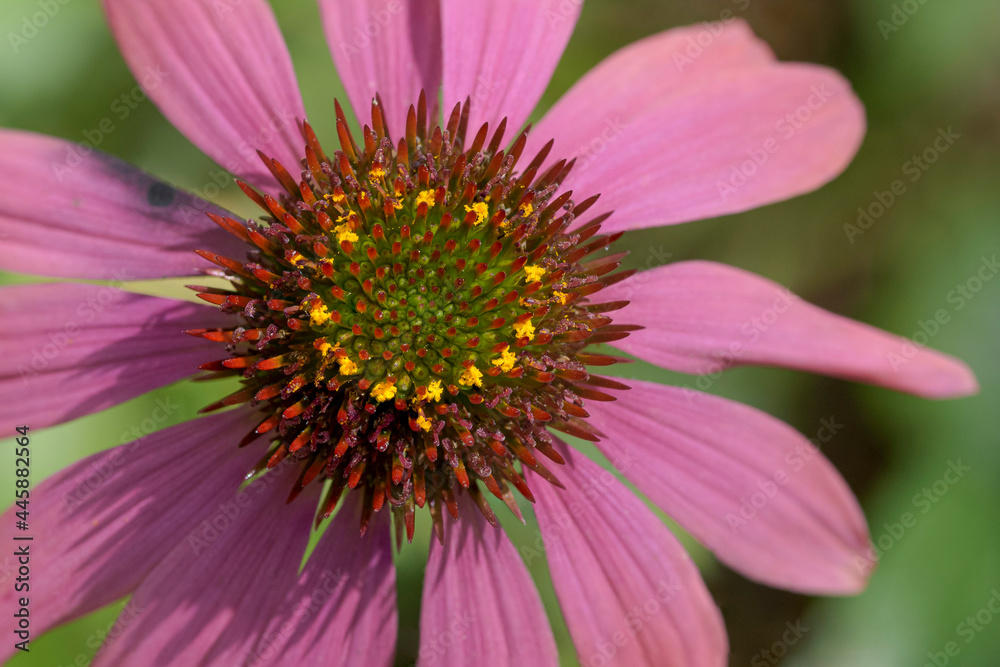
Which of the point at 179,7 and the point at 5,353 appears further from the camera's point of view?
the point at 179,7

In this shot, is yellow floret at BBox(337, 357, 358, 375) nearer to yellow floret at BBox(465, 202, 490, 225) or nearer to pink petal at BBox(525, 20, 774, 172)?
yellow floret at BBox(465, 202, 490, 225)

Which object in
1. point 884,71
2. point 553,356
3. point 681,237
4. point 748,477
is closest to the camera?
point 553,356

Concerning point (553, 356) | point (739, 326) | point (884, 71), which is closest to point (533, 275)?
point (553, 356)

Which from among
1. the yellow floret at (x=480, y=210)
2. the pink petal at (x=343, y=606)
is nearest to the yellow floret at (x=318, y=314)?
the yellow floret at (x=480, y=210)

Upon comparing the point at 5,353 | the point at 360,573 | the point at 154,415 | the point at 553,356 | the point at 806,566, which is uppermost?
the point at 5,353

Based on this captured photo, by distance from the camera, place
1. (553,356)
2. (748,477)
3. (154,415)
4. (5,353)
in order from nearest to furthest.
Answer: (5,353)
(553,356)
(748,477)
(154,415)

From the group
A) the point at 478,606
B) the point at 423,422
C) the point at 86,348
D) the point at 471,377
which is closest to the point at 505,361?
the point at 471,377

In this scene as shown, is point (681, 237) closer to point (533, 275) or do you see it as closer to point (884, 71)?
point (884, 71)
